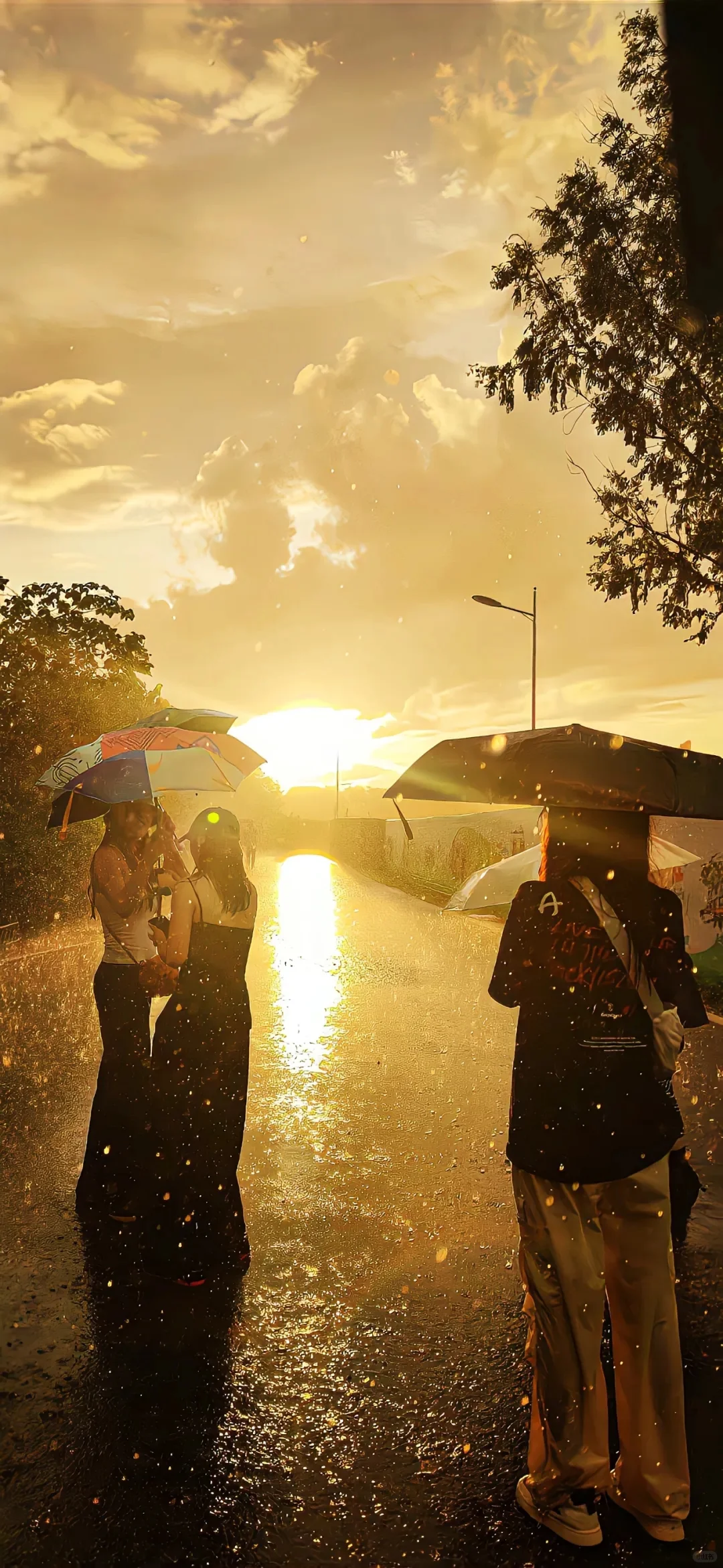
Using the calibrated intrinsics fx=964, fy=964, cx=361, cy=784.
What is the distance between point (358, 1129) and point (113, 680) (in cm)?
1603

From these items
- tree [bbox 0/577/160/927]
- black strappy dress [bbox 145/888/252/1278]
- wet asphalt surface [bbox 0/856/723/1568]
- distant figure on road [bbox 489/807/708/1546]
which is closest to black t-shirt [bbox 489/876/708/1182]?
distant figure on road [bbox 489/807/708/1546]

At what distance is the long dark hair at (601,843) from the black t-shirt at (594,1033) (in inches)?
1.7

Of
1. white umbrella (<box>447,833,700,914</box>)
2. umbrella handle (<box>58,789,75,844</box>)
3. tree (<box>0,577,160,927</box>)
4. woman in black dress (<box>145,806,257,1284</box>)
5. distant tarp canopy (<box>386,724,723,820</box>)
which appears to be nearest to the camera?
distant tarp canopy (<box>386,724,723,820</box>)

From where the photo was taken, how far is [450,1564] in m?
2.64

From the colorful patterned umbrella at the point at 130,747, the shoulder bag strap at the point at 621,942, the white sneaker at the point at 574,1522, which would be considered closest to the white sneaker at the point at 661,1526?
the white sneaker at the point at 574,1522

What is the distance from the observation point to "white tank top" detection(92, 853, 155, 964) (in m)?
4.91

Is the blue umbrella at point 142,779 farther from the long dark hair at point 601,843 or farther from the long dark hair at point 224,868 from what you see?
the long dark hair at point 601,843

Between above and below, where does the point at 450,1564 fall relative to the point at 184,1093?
below

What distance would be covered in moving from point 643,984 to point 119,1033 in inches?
119

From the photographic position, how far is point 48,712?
1791 centimetres

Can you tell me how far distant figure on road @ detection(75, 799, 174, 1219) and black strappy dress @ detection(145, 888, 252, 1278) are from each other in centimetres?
43

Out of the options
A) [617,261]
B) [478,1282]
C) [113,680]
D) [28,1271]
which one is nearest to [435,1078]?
[478,1282]

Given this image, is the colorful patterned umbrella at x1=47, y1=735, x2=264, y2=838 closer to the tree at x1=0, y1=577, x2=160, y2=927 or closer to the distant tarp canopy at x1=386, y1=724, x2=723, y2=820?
the distant tarp canopy at x1=386, y1=724, x2=723, y2=820

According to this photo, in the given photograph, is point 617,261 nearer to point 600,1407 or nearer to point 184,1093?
point 184,1093
